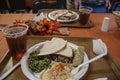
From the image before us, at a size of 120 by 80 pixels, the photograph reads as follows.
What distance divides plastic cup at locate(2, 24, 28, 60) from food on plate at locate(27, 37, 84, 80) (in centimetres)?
7

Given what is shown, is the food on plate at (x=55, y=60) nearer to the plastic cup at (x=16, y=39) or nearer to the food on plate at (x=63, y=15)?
the plastic cup at (x=16, y=39)

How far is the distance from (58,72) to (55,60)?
11cm

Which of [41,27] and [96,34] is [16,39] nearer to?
[41,27]

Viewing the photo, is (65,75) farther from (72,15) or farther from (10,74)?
(72,15)

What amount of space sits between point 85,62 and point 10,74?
0.39 meters

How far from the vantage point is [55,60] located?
3.20 ft

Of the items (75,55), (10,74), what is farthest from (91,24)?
(10,74)

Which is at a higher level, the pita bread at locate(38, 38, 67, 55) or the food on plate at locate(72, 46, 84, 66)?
the pita bread at locate(38, 38, 67, 55)

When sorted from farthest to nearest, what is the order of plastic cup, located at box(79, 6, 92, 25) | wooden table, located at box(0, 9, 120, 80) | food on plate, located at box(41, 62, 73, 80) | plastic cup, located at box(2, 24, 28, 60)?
plastic cup, located at box(79, 6, 92, 25) → wooden table, located at box(0, 9, 120, 80) → plastic cup, located at box(2, 24, 28, 60) → food on plate, located at box(41, 62, 73, 80)

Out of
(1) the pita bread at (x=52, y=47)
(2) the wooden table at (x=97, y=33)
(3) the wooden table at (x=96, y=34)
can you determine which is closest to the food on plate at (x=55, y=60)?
(1) the pita bread at (x=52, y=47)

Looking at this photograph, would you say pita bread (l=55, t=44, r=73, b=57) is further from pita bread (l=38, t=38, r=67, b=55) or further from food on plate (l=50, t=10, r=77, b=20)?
food on plate (l=50, t=10, r=77, b=20)

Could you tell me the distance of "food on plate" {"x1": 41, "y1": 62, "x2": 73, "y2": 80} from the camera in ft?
2.79

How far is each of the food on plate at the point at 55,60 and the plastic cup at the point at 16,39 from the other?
7 centimetres

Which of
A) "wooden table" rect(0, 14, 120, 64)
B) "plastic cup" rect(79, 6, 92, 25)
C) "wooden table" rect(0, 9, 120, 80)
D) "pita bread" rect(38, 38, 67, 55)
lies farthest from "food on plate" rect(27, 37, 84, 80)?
"plastic cup" rect(79, 6, 92, 25)
